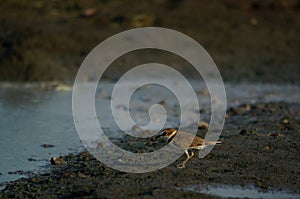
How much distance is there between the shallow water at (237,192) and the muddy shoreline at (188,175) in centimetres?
10

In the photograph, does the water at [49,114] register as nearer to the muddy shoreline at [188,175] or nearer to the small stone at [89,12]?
the muddy shoreline at [188,175]

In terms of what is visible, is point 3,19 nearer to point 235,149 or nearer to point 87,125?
point 87,125

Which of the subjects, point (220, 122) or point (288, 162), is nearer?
point (288, 162)

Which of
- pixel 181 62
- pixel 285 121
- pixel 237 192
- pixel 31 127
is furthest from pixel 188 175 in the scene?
pixel 181 62

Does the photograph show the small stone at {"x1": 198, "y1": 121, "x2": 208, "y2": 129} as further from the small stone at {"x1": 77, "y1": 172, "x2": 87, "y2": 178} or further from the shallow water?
the shallow water

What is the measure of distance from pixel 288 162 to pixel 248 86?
692 cm

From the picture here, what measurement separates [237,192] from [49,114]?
5.34 meters

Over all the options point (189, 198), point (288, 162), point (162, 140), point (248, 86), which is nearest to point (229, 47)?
point (248, 86)

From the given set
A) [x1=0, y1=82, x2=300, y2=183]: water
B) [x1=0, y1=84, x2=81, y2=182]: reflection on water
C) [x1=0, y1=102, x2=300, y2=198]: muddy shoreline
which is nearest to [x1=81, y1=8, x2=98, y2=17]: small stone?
[x1=0, y1=82, x2=300, y2=183]: water

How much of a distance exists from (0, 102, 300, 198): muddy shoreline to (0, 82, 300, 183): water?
1.82 feet

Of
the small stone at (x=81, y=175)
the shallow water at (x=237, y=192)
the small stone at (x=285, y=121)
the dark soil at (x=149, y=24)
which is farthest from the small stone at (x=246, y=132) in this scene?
the dark soil at (x=149, y=24)

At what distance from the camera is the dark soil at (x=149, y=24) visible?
15367 mm

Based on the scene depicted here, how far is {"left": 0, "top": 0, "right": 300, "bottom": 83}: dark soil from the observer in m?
15.4

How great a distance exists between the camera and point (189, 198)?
21.2 ft
